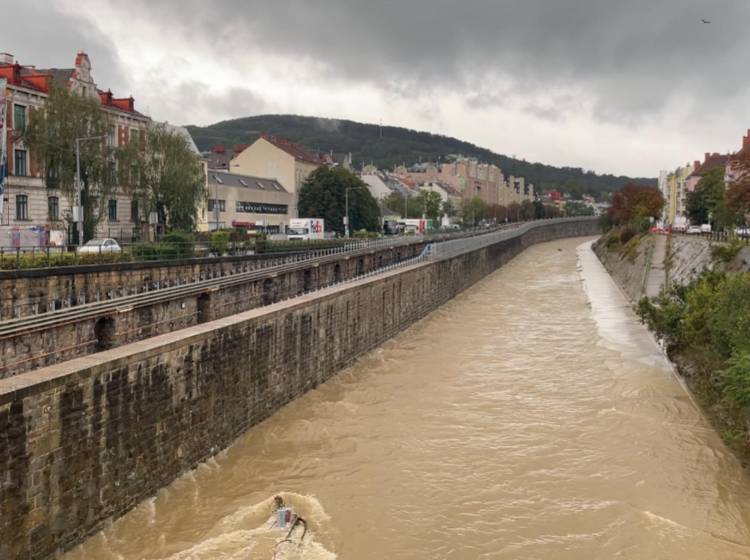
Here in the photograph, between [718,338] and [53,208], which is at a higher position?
[53,208]

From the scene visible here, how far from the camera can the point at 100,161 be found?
42.2 m

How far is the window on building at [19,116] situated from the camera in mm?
43312

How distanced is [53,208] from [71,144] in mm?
7226

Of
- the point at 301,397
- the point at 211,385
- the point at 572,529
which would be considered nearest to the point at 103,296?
the point at 301,397

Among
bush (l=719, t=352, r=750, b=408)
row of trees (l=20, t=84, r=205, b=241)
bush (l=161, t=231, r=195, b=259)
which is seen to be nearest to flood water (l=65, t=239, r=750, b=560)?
bush (l=719, t=352, r=750, b=408)

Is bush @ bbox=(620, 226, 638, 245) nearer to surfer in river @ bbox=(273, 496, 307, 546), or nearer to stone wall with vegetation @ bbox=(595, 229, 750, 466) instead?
stone wall with vegetation @ bbox=(595, 229, 750, 466)

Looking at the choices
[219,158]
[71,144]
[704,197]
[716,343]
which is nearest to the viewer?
[716,343]

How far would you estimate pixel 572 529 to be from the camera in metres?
14.4

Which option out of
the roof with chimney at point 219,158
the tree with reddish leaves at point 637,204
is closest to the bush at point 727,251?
the tree with reddish leaves at point 637,204

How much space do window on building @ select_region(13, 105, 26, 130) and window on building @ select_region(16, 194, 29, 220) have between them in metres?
4.13

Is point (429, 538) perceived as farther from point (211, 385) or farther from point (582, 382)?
point (582, 382)

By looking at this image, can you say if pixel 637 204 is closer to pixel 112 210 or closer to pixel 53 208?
pixel 112 210

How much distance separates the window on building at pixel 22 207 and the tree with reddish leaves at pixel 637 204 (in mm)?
71625

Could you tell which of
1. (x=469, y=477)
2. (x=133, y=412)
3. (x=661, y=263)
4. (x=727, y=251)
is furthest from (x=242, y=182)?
(x=133, y=412)
